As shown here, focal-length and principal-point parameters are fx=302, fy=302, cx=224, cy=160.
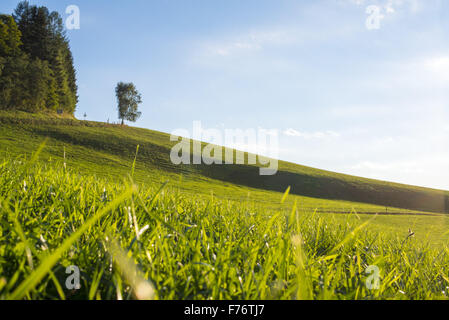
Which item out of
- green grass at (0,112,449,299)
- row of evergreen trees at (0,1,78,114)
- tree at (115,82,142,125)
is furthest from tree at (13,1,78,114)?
green grass at (0,112,449,299)

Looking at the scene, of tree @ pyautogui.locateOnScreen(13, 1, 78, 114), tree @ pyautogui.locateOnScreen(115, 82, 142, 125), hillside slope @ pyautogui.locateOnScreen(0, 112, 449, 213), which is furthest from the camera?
tree @ pyautogui.locateOnScreen(115, 82, 142, 125)

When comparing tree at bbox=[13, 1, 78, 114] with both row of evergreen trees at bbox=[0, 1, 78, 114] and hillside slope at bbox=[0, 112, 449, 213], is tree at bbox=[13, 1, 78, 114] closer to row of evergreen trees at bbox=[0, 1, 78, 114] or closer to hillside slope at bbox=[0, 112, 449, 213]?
row of evergreen trees at bbox=[0, 1, 78, 114]

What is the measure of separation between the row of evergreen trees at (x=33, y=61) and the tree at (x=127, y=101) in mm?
9612

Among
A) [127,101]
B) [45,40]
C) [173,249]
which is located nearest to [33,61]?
[45,40]

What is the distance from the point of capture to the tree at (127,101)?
227 feet

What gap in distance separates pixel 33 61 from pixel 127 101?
23079 mm

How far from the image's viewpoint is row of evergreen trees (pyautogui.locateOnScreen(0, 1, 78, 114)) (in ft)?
142

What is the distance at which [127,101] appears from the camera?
69.2 metres

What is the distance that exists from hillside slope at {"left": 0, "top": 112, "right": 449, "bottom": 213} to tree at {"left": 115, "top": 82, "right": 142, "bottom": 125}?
1083 inches

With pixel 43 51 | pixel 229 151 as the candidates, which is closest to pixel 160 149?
pixel 229 151
